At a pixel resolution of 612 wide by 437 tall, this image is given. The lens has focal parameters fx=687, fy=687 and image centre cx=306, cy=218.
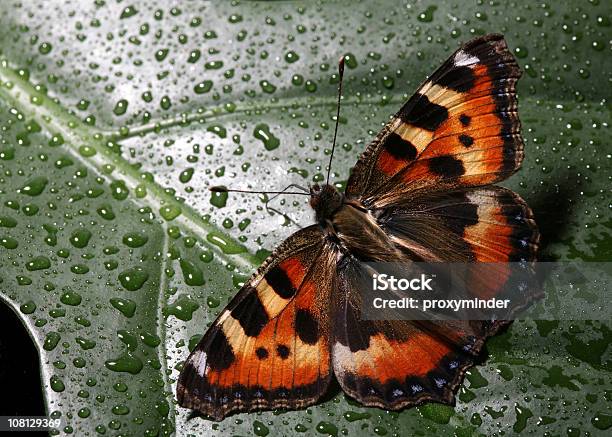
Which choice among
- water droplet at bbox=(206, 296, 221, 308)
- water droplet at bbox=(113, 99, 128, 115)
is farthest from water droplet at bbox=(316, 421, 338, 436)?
water droplet at bbox=(113, 99, 128, 115)

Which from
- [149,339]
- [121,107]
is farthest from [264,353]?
[121,107]

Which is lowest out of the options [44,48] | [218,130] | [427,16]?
[218,130]

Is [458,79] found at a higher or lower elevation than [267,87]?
lower

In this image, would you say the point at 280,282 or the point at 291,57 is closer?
the point at 280,282

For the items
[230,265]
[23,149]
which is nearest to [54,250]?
[23,149]

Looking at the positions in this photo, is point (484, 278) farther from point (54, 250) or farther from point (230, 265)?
point (54, 250)

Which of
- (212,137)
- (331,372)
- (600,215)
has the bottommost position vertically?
(331,372)

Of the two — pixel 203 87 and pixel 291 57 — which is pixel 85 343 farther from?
pixel 291 57
